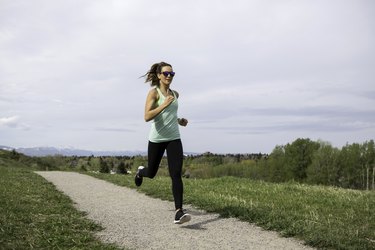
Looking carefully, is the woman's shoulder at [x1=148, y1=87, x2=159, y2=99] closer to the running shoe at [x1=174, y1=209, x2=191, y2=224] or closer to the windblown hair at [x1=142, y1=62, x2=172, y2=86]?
the windblown hair at [x1=142, y1=62, x2=172, y2=86]

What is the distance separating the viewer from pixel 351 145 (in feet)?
293

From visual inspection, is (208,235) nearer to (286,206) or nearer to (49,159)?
(286,206)

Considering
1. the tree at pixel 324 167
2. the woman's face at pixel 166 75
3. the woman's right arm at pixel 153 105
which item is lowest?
the tree at pixel 324 167

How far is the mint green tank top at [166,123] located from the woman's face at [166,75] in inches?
8.0

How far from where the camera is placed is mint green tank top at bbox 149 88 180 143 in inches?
277

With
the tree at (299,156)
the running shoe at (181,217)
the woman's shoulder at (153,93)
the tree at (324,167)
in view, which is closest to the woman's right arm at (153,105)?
the woman's shoulder at (153,93)

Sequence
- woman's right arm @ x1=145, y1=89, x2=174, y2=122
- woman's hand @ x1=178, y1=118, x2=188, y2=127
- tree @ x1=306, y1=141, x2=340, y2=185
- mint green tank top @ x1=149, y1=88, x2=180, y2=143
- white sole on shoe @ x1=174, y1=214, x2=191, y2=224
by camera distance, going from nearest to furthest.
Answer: white sole on shoe @ x1=174, y1=214, x2=191, y2=224, woman's right arm @ x1=145, y1=89, x2=174, y2=122, mint green tank top @ x1=149, y1=88, x2=180, y2=143, woman's hand @ x1=178, y1=118, x2=188, y2=127, tree @ x1=306, y1=141, x2=340, y2=185

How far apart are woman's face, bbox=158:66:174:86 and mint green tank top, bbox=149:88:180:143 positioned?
202mm

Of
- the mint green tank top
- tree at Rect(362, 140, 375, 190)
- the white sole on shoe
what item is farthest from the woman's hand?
tree at Rect(362, 140, 375, 190)

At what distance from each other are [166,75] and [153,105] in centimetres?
58

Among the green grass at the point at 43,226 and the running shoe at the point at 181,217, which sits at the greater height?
the running shoe at the point at 181,217

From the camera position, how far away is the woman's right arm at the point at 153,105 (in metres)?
6.73

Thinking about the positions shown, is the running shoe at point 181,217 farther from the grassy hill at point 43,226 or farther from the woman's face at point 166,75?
the woman's face at point 166,75

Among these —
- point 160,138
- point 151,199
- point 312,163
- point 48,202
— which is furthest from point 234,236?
point 312,163
